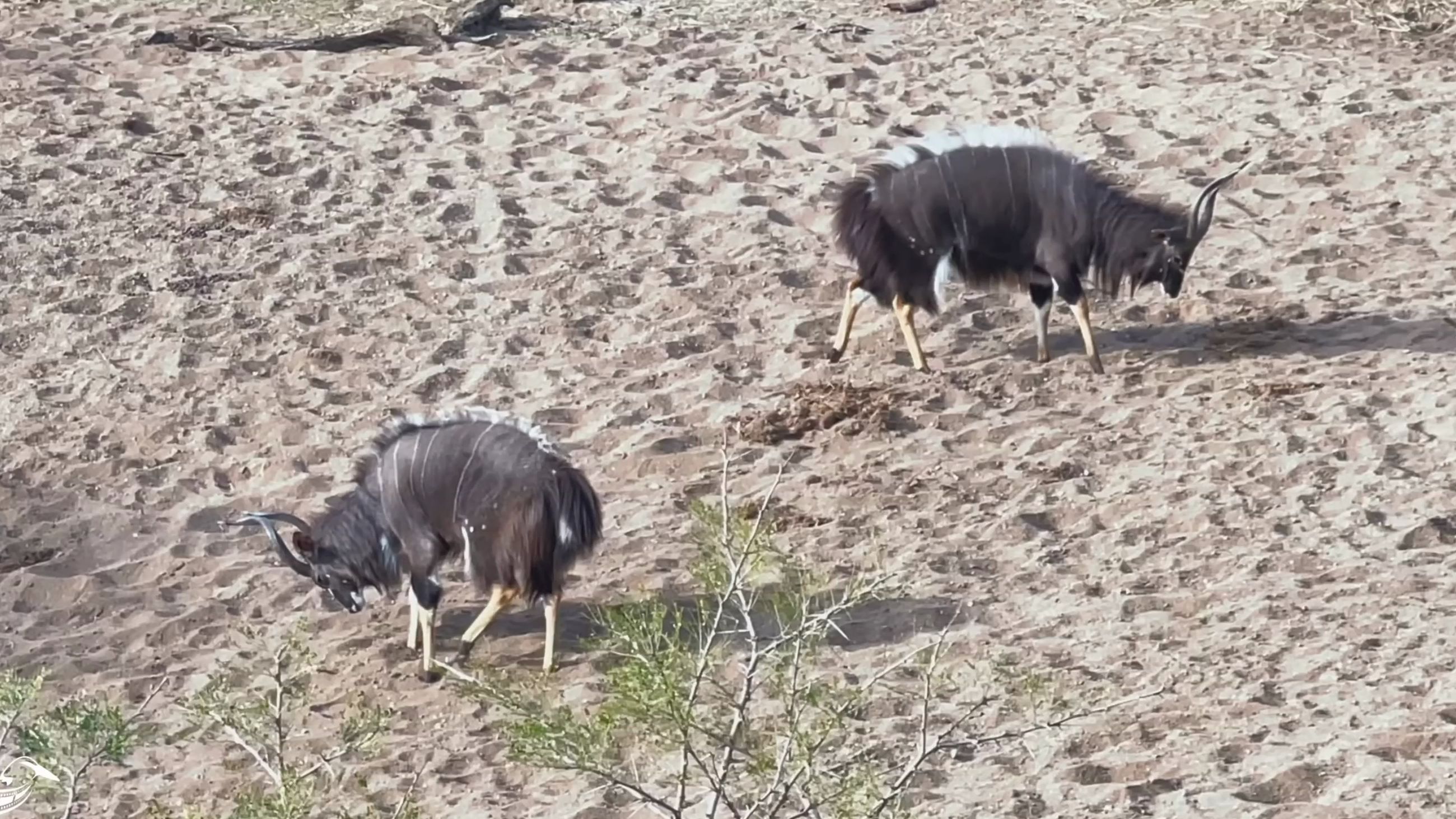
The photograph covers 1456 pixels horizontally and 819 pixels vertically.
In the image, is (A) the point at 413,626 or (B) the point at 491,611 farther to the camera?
(A) the point at 413,626

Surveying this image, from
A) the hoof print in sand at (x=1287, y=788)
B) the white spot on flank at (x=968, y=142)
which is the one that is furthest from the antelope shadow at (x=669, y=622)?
the white spot on flank at (x=968, y=142)

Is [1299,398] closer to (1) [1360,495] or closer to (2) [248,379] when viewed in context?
(1) [1360,495]

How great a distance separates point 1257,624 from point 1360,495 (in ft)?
3.54

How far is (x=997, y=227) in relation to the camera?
865cm

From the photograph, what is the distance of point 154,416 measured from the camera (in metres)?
8.39

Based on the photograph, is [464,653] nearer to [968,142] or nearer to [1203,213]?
[968,142]

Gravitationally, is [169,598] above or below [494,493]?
below

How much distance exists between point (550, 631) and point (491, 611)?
19cm

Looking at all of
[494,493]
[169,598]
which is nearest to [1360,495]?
[494,493]

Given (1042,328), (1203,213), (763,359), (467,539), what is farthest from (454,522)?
(1203,213)

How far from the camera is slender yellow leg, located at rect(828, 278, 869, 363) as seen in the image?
347 inches

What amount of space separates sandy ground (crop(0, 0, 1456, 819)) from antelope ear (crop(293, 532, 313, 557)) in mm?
307

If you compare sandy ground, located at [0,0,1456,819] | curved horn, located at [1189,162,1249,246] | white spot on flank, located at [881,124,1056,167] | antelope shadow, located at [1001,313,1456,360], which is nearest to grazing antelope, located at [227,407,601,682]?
sandy ground, located at [0,0,1456,819]

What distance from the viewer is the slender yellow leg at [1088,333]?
341 inches
